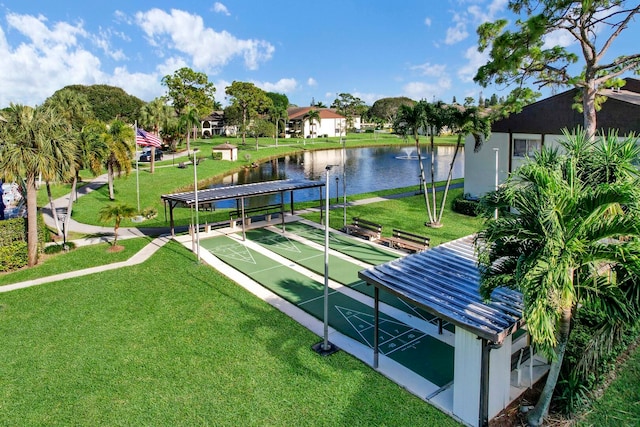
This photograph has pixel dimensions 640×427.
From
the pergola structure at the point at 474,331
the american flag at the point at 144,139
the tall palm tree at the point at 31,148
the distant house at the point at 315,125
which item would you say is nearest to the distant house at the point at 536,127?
the pergola structure at the point at 474,331

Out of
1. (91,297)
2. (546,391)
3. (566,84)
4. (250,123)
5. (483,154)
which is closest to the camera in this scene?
(546,391)

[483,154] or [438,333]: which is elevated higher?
[483,154]

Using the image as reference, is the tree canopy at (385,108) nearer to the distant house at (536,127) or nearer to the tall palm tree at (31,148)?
the distant house at (536,127)

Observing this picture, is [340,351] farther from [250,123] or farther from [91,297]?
[250,123]

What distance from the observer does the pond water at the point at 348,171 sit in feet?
135

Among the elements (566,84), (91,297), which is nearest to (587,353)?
(566,84)

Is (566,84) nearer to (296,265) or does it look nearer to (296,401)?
(296,265)

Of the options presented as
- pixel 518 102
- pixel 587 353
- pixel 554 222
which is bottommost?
pixel 587 353

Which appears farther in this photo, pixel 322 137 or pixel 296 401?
pixel 322 137

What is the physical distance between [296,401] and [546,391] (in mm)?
5005

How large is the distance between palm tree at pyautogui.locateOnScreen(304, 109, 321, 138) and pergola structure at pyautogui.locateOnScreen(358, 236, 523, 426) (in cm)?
8352

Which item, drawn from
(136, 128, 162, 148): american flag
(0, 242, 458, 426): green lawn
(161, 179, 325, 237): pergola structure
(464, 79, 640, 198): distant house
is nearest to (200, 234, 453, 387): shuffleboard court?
(0, 242, 458, 426): green lawn

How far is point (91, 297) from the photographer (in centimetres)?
1521

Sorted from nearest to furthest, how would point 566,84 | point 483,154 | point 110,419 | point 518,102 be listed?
point 110,419, point 566,84, point 518,102, point 483,154
